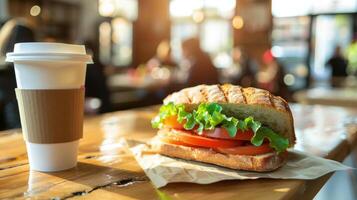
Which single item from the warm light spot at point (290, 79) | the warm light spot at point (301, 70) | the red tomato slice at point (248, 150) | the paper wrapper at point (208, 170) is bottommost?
the warm light spot at point (290, 79)

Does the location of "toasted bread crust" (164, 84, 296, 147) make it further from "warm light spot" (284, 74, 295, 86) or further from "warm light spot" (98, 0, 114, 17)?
"warm light spot" (284, 74, 295, 86)

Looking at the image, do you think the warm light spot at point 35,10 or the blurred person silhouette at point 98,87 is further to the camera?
the warm light spot at point 35,10

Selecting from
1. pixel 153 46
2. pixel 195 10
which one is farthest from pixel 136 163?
pixel 195 10

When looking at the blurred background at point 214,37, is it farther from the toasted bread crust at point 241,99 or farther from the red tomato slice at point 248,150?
the red tomato slice at point 248,150

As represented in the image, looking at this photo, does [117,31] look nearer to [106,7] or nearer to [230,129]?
[106,7]

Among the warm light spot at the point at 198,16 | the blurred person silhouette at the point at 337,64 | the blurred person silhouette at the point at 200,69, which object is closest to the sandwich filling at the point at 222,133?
the blurred person silhouette at the point at 200,69

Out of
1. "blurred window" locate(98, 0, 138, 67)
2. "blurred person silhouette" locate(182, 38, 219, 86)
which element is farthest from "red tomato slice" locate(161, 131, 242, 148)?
"blurred window" locate(98, 0, 138, 67)
